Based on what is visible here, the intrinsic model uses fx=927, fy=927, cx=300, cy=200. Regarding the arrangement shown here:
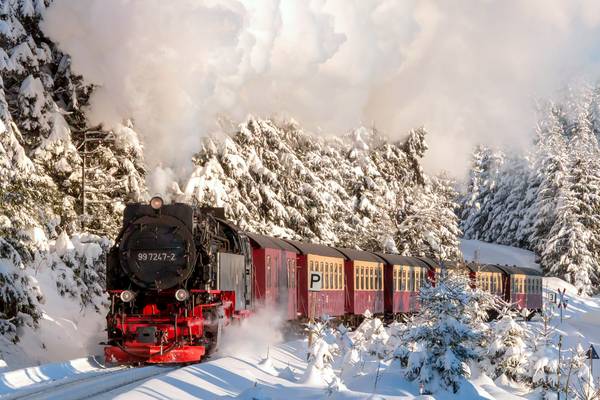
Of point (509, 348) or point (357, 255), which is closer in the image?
point (509, 348)

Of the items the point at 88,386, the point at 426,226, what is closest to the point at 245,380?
the point at 88,386

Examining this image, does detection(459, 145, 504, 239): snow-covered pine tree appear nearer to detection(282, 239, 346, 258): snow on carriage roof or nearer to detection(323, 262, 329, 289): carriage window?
detection(282, 239, 346, 258): snow on carriage roof

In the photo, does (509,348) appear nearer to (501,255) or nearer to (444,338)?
(444,338)

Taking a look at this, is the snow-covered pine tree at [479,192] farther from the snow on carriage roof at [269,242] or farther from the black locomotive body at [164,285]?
the black locomotive body at [164,285]

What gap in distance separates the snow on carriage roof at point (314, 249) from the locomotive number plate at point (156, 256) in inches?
343

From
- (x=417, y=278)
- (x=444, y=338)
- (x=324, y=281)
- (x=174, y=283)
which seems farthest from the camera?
(x=417, y=278)

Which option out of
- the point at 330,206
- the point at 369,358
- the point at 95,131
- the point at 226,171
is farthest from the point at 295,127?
the point at 369,358

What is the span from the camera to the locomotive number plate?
1680 centimetres

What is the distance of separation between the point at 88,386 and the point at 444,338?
561cm

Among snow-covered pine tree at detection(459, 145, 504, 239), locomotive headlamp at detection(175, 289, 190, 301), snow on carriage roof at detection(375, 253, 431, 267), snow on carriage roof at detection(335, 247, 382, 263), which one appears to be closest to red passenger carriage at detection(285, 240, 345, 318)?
snow on carriage roof at detection(335, 247, 382, 263)

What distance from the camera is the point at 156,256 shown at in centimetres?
1684

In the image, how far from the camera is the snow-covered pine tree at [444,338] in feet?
48.6

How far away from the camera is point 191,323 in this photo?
16.4m

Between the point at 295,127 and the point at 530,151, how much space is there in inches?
2315
